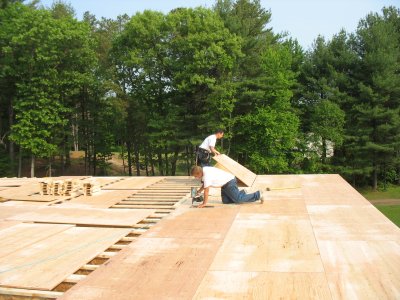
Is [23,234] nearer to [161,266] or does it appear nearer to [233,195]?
[161,266]

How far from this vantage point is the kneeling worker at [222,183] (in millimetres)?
6984

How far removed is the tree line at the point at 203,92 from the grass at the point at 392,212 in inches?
126

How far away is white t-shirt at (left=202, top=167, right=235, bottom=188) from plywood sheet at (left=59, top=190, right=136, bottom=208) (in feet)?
7.57

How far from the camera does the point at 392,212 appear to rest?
68.3 feet

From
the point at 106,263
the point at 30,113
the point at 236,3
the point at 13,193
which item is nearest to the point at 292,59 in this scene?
the point at 236,3

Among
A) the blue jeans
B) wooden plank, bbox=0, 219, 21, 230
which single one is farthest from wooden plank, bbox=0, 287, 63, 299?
the blue jeans

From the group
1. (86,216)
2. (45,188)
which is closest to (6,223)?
(86,216)

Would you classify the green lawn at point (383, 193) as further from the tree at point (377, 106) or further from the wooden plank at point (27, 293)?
the wooden plank at point (27, 293)

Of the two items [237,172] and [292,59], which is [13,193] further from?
[292,59]

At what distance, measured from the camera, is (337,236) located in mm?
5465

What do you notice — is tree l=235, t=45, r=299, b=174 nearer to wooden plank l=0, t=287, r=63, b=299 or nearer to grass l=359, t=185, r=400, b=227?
grass l=359, t=185, r=400, b=227

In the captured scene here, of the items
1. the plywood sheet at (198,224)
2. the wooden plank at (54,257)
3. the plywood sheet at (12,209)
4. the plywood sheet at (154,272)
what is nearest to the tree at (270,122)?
the plywood sheet at (198,224)

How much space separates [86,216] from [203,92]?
17.5 metres

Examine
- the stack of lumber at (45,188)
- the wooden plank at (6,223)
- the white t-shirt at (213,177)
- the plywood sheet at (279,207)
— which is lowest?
the wooden plank at (6,223)
